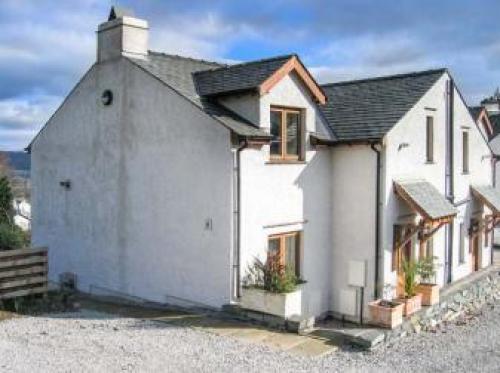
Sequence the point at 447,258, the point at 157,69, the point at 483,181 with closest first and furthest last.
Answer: the point at 157,69 → the point at 447,258 → the point at 483,181

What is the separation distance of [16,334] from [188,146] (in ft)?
24.8

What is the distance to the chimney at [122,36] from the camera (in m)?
20.2

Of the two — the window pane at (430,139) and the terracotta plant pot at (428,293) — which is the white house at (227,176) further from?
the terracotta plant pot at (428,293)

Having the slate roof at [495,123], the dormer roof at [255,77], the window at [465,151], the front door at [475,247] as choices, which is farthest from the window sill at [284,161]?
the slate roof at [495,123]

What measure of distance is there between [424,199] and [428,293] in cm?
345

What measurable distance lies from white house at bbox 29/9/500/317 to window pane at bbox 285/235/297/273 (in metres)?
0.06

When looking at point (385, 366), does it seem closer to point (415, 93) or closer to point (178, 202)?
point (178, 202)

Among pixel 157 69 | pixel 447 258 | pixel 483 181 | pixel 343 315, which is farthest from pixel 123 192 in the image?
pixel 483 181

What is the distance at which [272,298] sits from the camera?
16500 mm

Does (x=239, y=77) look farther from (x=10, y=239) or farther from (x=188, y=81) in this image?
(x=10, y=239)

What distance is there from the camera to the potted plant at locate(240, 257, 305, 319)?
16406 millimetres

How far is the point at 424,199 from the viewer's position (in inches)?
823

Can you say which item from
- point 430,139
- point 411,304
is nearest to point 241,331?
point 411,304

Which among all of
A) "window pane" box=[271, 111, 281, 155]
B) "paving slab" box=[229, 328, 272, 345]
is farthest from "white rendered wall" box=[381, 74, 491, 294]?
"paving slab" box=[229, 328, 272, 345]
